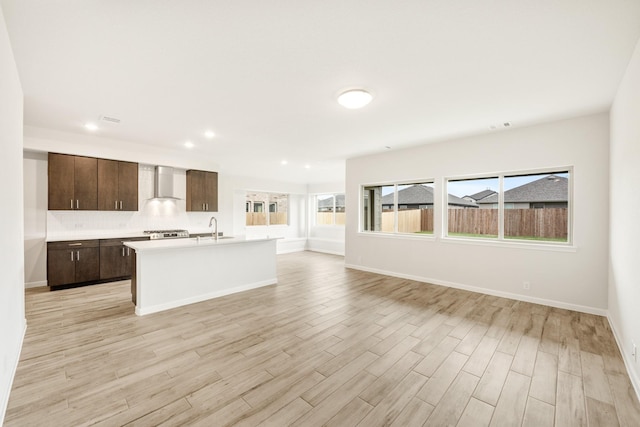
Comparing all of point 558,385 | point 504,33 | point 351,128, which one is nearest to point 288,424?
point 558,385

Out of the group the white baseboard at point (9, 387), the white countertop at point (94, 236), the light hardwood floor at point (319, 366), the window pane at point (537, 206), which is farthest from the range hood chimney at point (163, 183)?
the window pane at point (537, 206)

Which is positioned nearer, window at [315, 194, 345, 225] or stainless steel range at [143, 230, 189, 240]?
stainless steel range at [143, 230, 189, 240]

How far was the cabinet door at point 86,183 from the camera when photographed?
16.5ft

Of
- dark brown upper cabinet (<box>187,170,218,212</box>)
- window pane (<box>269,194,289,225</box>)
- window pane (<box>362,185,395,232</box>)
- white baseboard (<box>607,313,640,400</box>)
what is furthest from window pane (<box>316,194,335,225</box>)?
white baseboard (<box>607,313,640,400</box>)

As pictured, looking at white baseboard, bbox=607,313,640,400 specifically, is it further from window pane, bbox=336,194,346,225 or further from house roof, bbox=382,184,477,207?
window pane, bbox=336,194,346,225

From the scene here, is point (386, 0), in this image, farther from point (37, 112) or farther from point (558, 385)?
point (37, 112)

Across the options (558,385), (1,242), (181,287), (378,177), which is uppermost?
(378,177)

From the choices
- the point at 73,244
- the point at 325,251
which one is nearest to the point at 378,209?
the point at 325,251

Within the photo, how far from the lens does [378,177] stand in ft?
20.6

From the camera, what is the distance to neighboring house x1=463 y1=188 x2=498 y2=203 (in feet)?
16.0

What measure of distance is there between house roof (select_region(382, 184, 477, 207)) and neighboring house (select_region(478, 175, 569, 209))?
653mm

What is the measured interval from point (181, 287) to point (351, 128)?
3546 mm

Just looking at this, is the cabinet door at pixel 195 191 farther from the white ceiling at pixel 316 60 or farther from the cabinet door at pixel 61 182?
the white ceiling at pixel 316 60

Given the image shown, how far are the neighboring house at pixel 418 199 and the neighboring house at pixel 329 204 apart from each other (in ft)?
11.3
